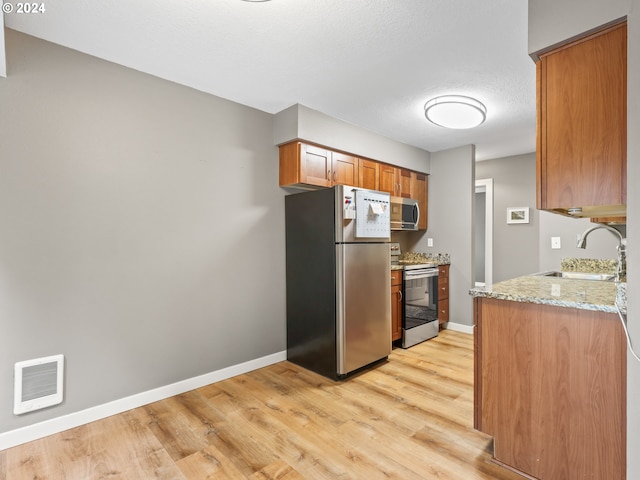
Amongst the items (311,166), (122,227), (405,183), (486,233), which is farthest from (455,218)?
(122,227)

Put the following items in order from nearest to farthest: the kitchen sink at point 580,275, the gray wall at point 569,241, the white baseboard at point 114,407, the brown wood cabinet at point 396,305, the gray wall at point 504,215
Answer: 1. the white baseboard at point 114,407
2. the kitchen sink at point 580,275
3. the gray wall at point 569,241
4. the brown wood cabinet at point 396,305
5. the gray wall at point 504,215

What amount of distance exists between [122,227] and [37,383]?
3.42 feet

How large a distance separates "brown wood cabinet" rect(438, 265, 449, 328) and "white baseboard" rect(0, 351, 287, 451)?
7.89 ft

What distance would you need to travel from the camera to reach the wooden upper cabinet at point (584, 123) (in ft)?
4.70

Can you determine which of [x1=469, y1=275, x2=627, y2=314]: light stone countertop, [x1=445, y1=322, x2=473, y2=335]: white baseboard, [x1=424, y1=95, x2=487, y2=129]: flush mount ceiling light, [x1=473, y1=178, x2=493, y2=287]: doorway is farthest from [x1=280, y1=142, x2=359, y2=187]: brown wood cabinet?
[x1=473, y1=178, x2=493, y2=287]: doorway

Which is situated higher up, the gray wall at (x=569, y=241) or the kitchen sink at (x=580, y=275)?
the gray wall at (x=569, y=241)

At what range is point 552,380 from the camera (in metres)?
Answer: 1.57

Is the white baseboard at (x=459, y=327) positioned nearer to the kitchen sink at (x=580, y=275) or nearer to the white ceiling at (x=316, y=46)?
the kitchen sink at (x=580, y=275)

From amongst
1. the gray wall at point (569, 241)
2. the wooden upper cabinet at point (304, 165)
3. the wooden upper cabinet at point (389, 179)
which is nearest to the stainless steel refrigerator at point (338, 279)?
the wooden upper cabinet at point (304, 165)

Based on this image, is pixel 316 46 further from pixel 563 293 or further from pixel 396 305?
pixel 396 305

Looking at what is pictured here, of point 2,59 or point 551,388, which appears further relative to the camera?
point 2,59

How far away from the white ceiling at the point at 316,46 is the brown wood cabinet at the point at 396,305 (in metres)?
1.70

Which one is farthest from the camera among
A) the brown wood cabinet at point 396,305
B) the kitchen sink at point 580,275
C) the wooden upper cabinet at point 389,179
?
the wooden upper cabinet at point 389,179

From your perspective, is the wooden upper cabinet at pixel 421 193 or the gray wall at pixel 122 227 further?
the wooden upper cabinet at pixel 421 193
